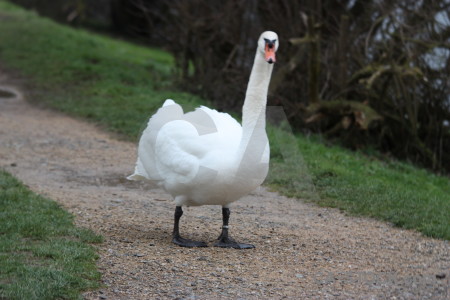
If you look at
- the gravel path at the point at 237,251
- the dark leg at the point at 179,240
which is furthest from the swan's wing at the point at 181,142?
the gravel path at the point at 237,251

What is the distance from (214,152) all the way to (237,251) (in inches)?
35.8

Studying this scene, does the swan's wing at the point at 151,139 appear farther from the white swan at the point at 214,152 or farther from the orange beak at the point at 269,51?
the orange beak at the point at 269,51

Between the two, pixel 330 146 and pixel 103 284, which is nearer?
pixel 103 284

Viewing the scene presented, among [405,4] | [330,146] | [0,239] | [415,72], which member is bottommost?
[0,239]

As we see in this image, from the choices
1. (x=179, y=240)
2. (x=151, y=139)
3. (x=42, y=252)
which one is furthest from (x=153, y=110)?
(x=42, y=252)

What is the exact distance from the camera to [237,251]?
19.4ft

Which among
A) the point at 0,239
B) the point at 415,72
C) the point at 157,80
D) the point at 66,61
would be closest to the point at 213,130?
the point at 0,239

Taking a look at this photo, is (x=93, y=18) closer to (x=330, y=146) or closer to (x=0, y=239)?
(x=330, y=146)

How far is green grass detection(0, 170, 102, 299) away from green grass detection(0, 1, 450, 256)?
149 centimetres

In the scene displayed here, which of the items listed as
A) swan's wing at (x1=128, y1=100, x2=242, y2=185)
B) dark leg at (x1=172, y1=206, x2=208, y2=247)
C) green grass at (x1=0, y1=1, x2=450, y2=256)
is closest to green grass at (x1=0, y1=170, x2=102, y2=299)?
dark leg at (x1=172, y1=206, x2=208, y2=247)

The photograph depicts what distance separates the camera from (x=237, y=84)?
1318 cm

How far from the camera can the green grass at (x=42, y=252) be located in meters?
4.64

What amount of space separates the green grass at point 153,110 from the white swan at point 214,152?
57.3 inches

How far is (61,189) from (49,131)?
3573mm
